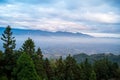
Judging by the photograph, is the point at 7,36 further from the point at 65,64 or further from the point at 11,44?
the point at 65,64

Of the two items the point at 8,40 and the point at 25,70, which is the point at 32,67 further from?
the point at 8,40

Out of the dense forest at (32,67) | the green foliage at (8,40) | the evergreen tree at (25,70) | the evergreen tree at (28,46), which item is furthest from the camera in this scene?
the evergreen tree at (28,46)

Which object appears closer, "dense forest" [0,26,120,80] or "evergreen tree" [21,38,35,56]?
"dense forest" [0,26,120,80]

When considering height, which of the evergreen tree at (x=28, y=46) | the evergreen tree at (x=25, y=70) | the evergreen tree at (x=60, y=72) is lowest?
the evergreen tree at (x=60, y=72)

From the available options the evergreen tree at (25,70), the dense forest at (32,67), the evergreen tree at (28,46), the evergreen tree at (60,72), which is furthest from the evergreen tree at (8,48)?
the evergreen tree at (60,72)

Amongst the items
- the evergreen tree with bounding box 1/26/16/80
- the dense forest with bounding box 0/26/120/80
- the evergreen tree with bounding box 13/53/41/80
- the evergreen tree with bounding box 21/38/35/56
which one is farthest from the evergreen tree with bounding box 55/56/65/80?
the evergreen tree with bounding box 13/53/41/80

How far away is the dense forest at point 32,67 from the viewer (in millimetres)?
44344

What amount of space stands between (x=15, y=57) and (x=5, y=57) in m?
2.12

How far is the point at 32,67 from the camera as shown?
44.5 metres

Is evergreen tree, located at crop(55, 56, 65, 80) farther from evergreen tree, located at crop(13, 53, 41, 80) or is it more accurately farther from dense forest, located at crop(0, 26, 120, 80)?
evergreen tree, located at crop(13, 53, 41, 80)

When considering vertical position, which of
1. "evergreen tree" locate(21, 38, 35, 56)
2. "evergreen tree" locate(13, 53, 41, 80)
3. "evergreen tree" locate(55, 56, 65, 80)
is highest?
"evergreen tree" locate(21, 38, 35, 56)

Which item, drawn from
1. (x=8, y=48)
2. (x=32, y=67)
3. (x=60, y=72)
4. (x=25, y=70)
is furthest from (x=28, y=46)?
(x=60, y=72)

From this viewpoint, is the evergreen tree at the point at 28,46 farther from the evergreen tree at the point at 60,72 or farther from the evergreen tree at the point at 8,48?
the evergreen tree at the point at 60,72

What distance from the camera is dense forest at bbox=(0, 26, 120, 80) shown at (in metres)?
44.3
